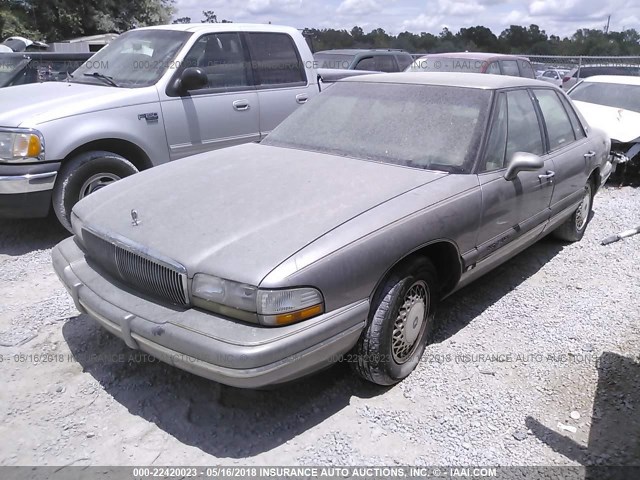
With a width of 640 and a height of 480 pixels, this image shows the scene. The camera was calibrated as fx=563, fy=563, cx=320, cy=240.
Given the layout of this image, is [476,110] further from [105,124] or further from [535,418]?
[105,124]

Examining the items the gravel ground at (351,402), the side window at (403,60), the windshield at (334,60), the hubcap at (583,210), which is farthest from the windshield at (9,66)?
the side window at (403,60)

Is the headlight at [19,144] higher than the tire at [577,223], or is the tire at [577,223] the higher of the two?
the headlight at [19,144]

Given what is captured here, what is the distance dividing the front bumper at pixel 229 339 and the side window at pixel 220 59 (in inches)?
137

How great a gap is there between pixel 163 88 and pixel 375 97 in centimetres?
237

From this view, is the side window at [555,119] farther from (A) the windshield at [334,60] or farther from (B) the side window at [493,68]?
(A) the windshield at [334,60]

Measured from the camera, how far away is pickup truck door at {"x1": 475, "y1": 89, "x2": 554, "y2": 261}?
3588mm

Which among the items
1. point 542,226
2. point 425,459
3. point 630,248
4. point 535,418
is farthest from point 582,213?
point 425,459

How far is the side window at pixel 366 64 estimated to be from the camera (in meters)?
12.0

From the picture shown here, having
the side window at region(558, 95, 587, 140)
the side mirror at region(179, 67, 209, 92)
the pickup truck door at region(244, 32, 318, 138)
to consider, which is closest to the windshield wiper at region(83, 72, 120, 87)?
the side mirror at region(179, 67, 209, 92)

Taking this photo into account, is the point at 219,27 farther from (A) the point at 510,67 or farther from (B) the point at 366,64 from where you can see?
(A) the point at 510,67

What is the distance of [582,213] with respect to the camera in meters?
5.66

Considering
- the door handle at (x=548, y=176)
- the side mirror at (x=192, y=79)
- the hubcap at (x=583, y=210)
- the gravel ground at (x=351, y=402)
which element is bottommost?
the gravel ground at (x=351, y=402)

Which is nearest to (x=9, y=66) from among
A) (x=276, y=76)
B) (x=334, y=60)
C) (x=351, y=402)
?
(x=276, y=76)

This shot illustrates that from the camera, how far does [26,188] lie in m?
4.66
